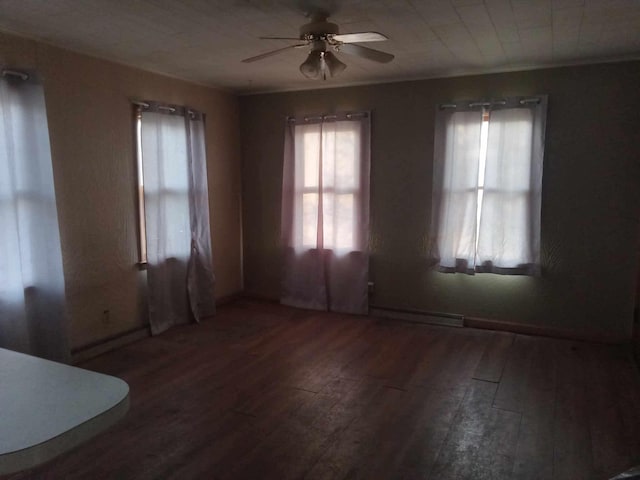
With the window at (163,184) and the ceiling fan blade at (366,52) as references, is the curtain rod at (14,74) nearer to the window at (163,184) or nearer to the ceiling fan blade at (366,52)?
the window at (163,184)

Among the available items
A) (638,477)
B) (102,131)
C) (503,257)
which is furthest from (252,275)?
(638,477)

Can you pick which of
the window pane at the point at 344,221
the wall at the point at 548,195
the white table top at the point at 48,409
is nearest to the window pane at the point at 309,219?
the window pane at the point at 344,221

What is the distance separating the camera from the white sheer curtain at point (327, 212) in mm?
4785

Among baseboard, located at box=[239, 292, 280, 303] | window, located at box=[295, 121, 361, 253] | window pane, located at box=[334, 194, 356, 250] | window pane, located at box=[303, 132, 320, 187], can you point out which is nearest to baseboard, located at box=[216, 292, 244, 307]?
baseboard, located at box=[239, 292, 280, 303]

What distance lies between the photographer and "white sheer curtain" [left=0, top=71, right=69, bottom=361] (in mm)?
3025

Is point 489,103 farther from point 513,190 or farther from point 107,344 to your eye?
point 107,344

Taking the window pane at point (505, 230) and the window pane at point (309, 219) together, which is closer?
the window pane at point (505, 230)

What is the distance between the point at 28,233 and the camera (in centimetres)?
319

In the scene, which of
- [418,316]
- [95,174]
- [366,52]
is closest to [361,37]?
[366,52]

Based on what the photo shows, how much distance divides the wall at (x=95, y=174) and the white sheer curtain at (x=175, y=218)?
14cm

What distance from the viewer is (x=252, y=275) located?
561 cm

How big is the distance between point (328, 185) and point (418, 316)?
1700 mm

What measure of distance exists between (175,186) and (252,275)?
166 centimetres

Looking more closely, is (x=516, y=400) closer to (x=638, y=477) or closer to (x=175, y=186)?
(x=638, y=477)
